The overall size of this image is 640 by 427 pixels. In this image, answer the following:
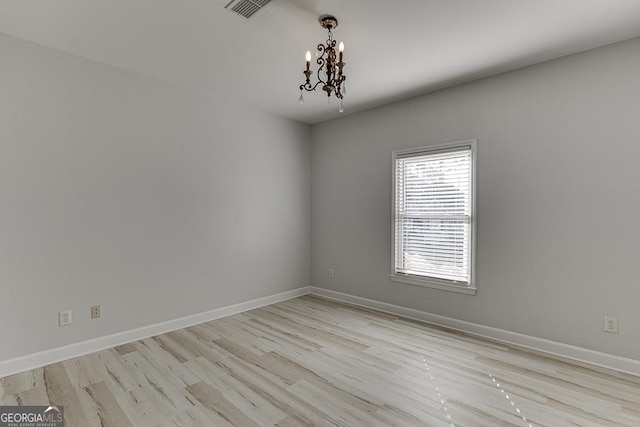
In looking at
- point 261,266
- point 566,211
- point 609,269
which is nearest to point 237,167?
point 261,266

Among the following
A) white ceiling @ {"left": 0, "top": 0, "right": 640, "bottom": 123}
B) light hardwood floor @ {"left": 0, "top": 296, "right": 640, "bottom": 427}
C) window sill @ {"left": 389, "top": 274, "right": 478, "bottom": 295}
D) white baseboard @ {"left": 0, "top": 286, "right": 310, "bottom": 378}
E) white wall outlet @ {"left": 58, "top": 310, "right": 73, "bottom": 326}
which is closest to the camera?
light hardwood floor @ {"left": 0, "top": 296, "right": 640, "bottom": 427}

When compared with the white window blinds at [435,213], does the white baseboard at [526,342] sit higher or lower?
lower

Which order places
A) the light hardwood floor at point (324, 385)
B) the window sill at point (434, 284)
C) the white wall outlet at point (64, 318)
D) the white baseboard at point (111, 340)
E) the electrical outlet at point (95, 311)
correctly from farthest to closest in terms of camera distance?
the window sill at point (434, 284) < the electrical outlet at point (95, 311) < the white wall outlet at point (64, 318) < the white baseboard at point (111, 340) < the light hardwood floor at point (324, 385)

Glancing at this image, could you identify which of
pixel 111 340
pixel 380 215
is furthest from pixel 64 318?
pixel 380 215

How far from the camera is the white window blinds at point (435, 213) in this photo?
3.59m

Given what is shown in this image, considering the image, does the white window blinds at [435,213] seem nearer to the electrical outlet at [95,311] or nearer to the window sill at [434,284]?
the window sill at [434,284]

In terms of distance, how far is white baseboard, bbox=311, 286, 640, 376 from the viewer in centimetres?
271

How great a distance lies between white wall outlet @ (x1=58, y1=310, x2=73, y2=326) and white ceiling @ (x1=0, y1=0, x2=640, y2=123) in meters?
2.30

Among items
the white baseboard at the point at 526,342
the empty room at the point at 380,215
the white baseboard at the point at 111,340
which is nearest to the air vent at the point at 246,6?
the empty room at the point at 380,215

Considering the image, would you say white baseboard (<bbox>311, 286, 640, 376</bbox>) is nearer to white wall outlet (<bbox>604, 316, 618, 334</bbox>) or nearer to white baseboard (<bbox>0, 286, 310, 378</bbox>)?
white wall outlet (<bbox>604, 316, 618, 334</bbox>)

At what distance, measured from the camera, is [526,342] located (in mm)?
3158

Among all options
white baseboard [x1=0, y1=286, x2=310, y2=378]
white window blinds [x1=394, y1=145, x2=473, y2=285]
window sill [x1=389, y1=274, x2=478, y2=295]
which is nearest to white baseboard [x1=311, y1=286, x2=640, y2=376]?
window sill [x1=389, y1=274, x2=478, y2=295]

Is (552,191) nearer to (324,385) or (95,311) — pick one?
(324,385)

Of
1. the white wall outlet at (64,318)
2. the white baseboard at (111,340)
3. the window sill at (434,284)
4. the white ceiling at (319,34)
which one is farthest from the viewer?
the window sill at (434,284)
